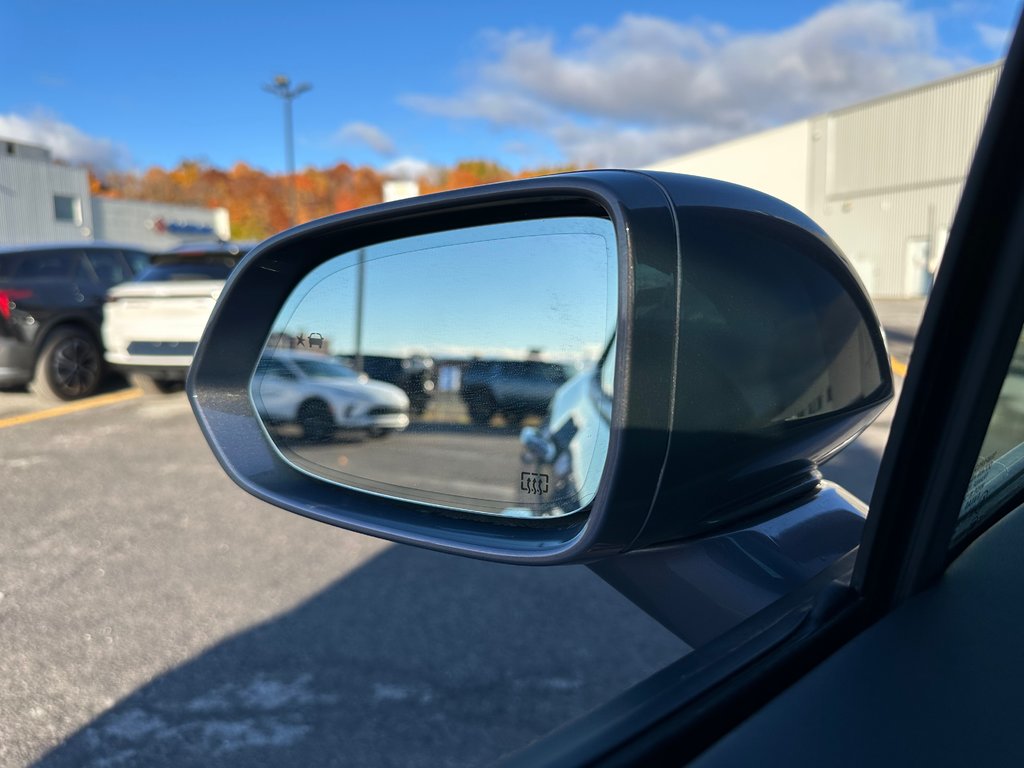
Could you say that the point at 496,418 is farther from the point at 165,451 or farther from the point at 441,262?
the point at 165,451

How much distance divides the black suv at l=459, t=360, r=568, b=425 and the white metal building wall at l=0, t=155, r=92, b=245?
37.9m

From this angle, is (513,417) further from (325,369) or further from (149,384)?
(149,384)

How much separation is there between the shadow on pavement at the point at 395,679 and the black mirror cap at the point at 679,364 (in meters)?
1.57

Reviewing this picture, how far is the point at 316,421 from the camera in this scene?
1544 millimetres

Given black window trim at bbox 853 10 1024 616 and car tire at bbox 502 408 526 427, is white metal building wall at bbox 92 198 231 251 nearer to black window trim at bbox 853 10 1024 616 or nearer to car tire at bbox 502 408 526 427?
car tire at bbox 502 408 526 427

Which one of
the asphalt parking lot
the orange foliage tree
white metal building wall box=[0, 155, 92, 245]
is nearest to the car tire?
the asphalt parking lot

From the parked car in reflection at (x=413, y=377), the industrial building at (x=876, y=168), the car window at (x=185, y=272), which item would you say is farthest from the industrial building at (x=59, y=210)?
the parked car in reflection at (x=413, y=377)

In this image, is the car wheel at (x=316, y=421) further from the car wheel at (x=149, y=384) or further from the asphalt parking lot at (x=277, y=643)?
the car wheel at (x=149, y=384)

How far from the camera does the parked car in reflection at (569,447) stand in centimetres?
113

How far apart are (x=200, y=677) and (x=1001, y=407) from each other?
3003 mm

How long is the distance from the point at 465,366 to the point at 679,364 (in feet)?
1.31

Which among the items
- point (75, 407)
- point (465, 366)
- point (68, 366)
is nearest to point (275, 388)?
point (465, 366)

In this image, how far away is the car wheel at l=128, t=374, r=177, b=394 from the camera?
9.25 meters

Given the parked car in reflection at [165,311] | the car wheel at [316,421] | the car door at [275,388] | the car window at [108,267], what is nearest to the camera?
the car wheel at [316,421]
